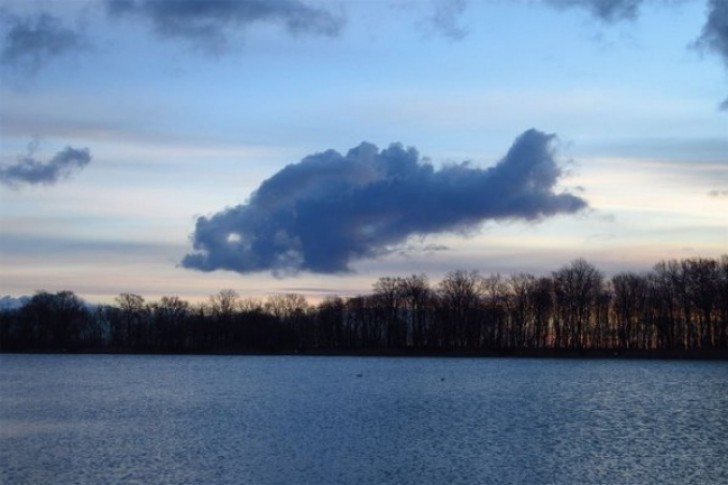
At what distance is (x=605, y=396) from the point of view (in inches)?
2080

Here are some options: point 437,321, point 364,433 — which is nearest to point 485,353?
point 437,321

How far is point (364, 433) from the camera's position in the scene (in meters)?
34.8

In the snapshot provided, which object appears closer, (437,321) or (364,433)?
(364,433)

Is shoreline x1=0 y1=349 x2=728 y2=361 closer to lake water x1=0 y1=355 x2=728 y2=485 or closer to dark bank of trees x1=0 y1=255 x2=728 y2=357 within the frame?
dark bank of trees x1=0 y1=255 x2=728 y2=357

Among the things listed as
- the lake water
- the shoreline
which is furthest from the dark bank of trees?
the lake water

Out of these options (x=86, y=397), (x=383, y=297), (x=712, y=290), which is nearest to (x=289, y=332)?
(x=383, y=297)

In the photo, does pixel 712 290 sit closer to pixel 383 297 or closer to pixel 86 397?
pixel 383 297

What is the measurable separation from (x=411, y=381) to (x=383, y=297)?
2473 inches

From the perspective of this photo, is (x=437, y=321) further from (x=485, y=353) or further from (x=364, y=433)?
(x=364, y=433)

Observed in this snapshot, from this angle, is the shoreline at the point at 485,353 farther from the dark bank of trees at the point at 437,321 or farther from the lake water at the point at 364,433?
the lake water at the point at 364,433

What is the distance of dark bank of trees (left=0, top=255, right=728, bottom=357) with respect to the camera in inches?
4417

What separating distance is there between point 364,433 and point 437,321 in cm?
9089

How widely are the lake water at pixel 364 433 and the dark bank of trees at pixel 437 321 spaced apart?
50307 millimetres

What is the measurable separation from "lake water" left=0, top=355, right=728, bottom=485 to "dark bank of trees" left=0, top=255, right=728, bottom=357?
50307 mm
